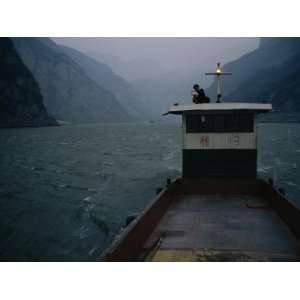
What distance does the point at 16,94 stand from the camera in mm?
137000

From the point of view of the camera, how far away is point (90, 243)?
1662 centimetres

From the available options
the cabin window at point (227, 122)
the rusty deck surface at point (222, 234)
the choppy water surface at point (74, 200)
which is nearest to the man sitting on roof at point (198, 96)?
the cabin window at point (227, 122)

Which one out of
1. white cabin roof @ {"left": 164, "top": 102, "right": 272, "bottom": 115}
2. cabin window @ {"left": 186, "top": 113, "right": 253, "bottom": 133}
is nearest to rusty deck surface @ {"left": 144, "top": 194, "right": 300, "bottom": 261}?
cabin window @ {"left": 186, "top": 113, "right": 253, "bottom": 133}

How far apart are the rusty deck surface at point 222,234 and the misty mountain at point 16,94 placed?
131m

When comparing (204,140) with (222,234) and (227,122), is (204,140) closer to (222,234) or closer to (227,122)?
(227,122)

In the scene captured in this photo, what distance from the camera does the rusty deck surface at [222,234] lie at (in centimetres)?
775

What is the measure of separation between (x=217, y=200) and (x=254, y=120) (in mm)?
4084

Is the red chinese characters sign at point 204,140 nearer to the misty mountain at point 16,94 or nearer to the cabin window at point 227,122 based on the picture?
the cabin window at point 227,122

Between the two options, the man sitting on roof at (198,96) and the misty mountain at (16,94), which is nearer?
the man sitting on roof at (198,96)

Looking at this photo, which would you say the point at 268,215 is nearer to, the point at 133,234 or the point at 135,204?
the point at 133,234

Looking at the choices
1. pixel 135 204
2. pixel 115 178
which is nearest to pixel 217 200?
pixel 135 204

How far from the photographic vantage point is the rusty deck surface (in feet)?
25.4

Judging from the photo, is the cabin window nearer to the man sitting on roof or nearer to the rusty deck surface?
the man sitting on roof

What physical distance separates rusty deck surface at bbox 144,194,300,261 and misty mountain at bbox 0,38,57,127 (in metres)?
131
